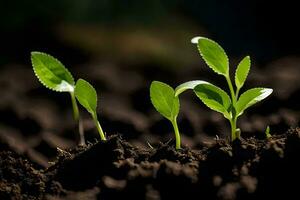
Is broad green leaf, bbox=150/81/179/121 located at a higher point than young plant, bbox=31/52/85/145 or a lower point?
lower

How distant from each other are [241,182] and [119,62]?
6.39 feet

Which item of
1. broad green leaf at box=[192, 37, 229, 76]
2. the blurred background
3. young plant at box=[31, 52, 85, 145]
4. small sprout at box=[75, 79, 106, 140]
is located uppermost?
the blurred background

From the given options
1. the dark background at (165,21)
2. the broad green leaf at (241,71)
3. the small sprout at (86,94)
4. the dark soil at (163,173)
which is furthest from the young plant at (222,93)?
the dark background at (165,21)

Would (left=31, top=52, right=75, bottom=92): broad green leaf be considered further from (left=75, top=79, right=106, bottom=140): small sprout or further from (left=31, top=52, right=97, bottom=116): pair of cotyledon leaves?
(left=75, top=79, right=106, bottom=140): small sprout

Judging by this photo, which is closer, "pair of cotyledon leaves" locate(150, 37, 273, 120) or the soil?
the soil

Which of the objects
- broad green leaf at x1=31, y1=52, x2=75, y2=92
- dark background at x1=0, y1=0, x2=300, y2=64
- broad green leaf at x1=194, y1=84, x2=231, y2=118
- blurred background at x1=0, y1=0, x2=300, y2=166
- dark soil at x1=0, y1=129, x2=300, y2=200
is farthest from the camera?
dark background at x1=0, y1=0, x2=300, y2=64

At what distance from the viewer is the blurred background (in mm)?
2117

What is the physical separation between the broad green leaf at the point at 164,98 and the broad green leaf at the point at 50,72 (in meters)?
0.27

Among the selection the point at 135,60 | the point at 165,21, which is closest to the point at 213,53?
the point at 135,60

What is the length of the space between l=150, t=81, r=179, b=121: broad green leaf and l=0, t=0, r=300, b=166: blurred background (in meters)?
0.46

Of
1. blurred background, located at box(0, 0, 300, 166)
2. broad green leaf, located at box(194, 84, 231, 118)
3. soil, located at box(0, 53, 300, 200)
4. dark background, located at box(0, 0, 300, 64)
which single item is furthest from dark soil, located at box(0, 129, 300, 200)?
dark background, located at box(0, 0, 300, 64)

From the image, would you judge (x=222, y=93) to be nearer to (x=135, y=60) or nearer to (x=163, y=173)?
(x=163, y=173)

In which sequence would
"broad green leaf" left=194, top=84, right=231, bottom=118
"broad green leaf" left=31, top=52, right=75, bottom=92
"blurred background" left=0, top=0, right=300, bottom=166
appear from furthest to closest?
"blurred background" left=0, top=0, right=300, bottom=166, "broad green leaf" left=31, top=52, right=75, bottom=92, "broad green leaf" left=194, top=84, right=231, bottom=118

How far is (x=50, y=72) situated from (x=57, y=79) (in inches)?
1.1
